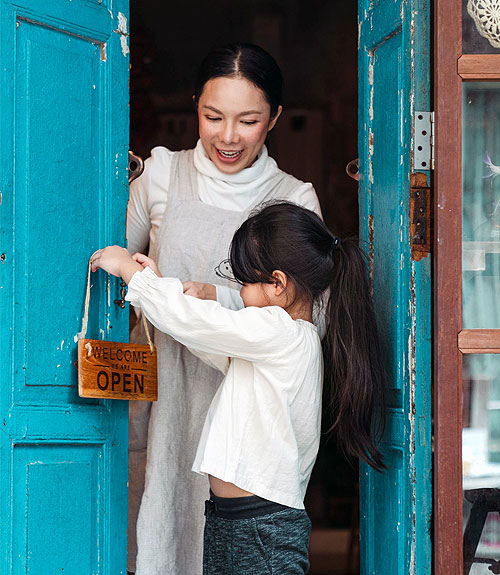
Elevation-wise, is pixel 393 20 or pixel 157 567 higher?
pixel 393 20

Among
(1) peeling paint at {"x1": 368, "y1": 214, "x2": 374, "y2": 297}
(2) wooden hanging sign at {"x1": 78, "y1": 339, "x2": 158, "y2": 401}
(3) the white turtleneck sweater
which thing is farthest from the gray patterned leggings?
(3) the white turtleneck sweater

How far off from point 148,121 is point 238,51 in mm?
2561

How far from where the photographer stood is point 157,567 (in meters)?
2.71

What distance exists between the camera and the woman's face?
2.85m

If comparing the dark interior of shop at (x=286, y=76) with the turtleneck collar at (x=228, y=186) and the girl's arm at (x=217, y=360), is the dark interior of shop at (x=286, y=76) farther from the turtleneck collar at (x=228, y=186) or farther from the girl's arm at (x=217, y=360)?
the girl's arm at (x=217, y=360)

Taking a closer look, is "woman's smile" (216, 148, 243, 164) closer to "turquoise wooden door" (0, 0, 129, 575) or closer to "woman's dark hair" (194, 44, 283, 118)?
"woman's dark hair" (194, 44, 283, 118)

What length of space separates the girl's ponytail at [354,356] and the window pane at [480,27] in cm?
59

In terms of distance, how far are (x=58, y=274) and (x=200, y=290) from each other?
39 centimetres

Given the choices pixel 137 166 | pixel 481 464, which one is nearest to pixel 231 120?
pixel 137 166

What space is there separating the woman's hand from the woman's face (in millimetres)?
447

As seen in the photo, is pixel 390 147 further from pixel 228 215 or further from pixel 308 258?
pixel 228 215

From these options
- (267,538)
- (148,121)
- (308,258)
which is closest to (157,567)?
(267,538)

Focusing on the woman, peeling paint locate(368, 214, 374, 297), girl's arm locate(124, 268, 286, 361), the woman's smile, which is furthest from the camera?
the woman's smile

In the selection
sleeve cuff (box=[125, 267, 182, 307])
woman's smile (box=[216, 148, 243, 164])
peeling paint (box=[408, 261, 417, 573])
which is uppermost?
woman's smile (box=[216, 148, 243, 164])
